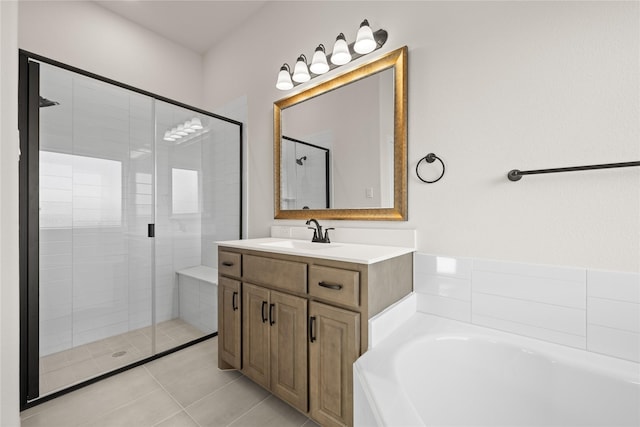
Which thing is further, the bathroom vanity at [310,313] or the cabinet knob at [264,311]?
the cabinet knob at [264,311]

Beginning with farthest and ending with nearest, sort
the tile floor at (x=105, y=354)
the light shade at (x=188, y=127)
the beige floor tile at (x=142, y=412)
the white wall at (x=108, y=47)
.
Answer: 1. the light shade at (x=188, y=127)
2. the white wall at (x=108, y=47)
3. the tile floor at (x=105, y=354)
4. the beige floor tile at (x=142, y=412)

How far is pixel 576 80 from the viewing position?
113cm

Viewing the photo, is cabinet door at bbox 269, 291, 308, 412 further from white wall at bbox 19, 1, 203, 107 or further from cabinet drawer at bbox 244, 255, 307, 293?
white wall at bbox 19, 1, 203, 107

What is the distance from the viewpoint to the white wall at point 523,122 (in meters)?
1.07

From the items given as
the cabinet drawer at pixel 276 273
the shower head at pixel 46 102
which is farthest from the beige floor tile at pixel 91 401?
the shower head at pixel 46 102

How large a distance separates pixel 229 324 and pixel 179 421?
1.78ft

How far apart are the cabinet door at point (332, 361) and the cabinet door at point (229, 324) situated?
634 mm

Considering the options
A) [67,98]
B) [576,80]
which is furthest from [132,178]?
[576,80]

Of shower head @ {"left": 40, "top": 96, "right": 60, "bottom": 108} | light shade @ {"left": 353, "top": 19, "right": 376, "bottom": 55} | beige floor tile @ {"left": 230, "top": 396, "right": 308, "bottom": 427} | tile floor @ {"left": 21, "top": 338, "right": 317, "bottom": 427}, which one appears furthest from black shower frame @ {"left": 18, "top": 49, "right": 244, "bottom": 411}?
light shade @ {"left": 353, "top": 19, "right": 376, "bottom": 55}

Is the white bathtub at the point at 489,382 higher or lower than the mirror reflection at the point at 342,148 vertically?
lower

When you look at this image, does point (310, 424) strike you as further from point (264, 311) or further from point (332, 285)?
point (332, 285)

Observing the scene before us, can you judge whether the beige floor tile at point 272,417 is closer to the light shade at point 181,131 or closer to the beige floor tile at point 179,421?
the beige floor tile at point 179,421

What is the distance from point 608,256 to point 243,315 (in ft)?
5.83

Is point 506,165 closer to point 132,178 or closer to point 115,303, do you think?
point 132,178
